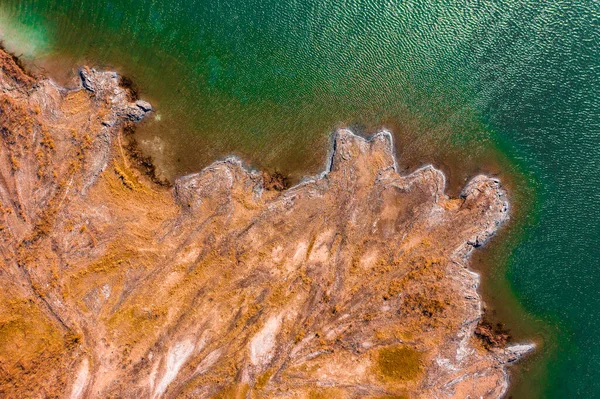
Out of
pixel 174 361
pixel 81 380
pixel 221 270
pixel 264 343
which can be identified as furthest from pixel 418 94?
pixel 81 380

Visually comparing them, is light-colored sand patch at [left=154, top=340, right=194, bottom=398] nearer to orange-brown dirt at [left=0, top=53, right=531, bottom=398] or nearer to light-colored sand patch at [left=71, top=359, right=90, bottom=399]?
orange-brown dirt at [left=0, top=53, right=531, bottom=398]

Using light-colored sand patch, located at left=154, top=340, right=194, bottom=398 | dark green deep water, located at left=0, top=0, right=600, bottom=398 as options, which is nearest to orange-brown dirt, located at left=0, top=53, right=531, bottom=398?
light-colored sand patch, located at left=154, top=340, right=194, bottom=398

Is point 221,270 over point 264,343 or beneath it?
over

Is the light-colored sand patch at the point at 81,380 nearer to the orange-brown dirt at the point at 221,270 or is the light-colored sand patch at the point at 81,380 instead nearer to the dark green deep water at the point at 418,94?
the orange-brown dirt at the point at 221,270

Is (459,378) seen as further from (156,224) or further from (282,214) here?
(156,224)

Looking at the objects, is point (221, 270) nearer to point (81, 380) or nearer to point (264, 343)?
point (264, 343)

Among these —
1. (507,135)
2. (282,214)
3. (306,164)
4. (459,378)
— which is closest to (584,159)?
(507,135)
